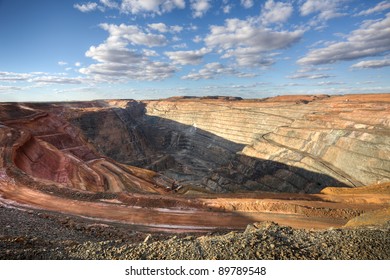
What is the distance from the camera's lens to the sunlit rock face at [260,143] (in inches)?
1563

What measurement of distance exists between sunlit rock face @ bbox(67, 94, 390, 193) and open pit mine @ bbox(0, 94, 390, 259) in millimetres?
268

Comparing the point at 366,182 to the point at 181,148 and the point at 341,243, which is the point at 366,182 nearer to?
the point at 341,243

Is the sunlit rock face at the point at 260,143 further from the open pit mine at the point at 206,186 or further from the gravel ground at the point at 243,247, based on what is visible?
the gravel ground at the point at 243,247

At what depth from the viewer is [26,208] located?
16969mm

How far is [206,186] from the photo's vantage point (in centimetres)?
4903

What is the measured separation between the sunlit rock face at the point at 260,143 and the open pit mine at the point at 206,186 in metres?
0.27

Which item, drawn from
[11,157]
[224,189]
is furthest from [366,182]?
[11,157]

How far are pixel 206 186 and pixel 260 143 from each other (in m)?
16.8

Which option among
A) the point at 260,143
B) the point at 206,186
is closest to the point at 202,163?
the point at 260,143

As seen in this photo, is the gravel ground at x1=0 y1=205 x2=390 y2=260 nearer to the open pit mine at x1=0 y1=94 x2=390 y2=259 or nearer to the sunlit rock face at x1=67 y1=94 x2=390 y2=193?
the open pit mine at x1=0 y1=94 x2=390 y2=259

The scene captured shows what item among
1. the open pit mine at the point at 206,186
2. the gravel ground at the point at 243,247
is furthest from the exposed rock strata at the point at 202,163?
the gravel ground at the point at 243,247

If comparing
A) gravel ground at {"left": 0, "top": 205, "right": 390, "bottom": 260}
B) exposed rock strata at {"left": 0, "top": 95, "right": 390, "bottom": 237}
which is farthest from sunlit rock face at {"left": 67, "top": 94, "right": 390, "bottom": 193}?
gravel ground at {"left": 0, "top": 205, "right": 390, "bottom": 260}

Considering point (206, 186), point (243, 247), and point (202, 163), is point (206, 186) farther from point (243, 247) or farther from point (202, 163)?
point (243, 247)

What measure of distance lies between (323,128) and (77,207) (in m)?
45.7
